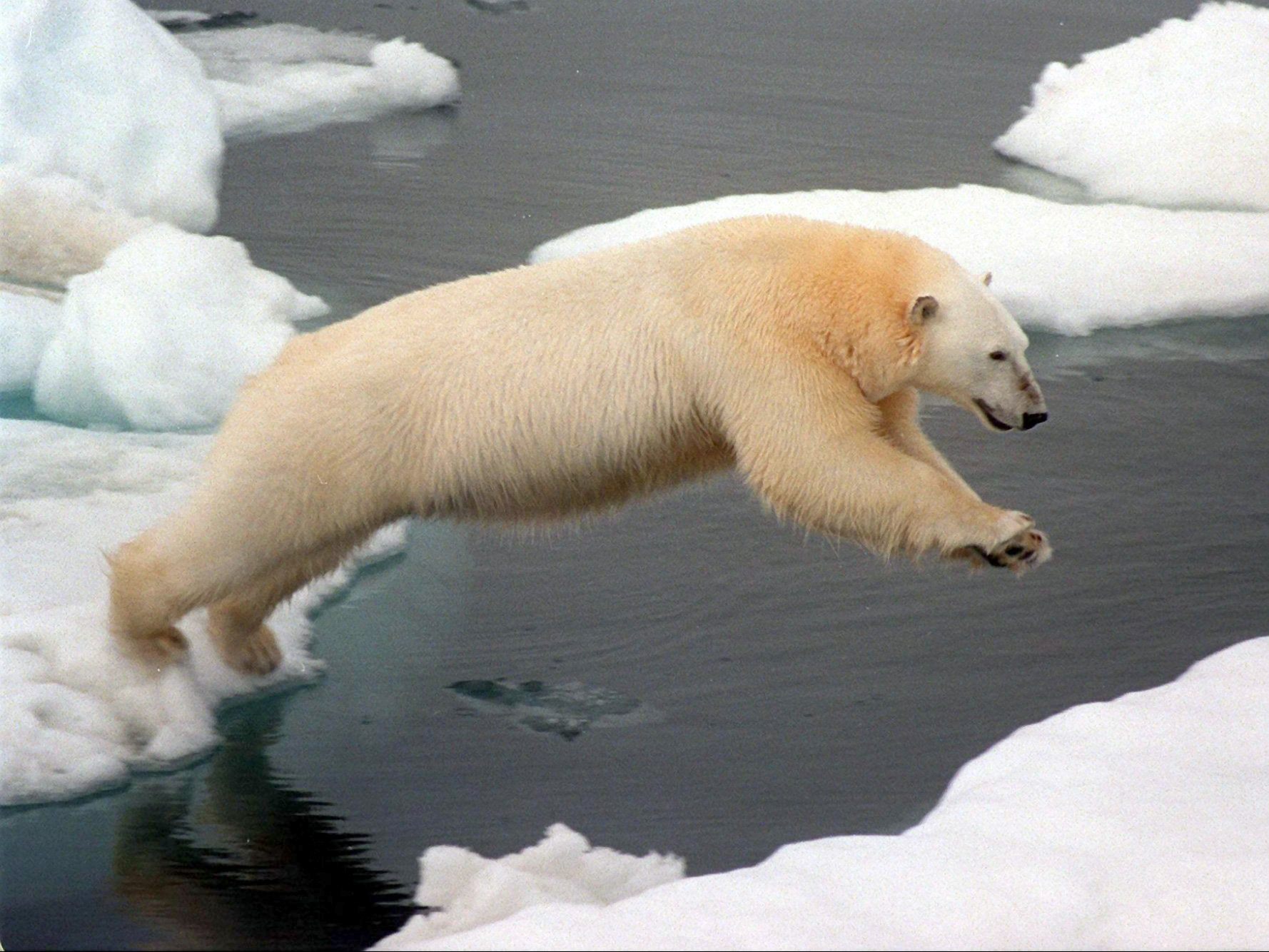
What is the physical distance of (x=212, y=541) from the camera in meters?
2.97

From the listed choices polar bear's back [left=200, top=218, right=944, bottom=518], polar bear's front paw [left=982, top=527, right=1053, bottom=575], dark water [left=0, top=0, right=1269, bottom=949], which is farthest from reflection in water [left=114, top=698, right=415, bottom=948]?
polar bear's front paw [left=982, top=527, right=1053, bottom=575]

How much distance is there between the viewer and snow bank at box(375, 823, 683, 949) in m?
2.42

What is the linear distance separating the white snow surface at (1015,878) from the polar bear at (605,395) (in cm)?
44

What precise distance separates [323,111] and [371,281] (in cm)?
232

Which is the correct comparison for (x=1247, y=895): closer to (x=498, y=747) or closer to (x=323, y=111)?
(x=498, y=747)

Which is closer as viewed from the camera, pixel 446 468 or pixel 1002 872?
pixel 1002 872

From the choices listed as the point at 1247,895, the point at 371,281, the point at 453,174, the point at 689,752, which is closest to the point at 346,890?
the point at 689,752

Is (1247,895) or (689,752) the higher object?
(1247,895)

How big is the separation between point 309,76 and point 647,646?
5015mm

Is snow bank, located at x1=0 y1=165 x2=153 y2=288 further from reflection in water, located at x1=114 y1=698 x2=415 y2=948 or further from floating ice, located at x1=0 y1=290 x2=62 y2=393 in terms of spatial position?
reflection in water, located at x1=114 y1=698 x2=415 y2=948

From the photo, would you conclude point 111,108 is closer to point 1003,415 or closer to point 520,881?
point 1003,415

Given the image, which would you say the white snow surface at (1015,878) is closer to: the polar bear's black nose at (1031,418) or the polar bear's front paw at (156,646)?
the polar bear's black nose at (1031,418)

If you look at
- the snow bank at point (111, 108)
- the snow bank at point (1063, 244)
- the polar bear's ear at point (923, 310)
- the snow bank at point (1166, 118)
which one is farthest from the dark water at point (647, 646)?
the polar bear's ear at point (923, 310)

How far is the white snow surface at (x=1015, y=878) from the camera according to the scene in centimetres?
207
